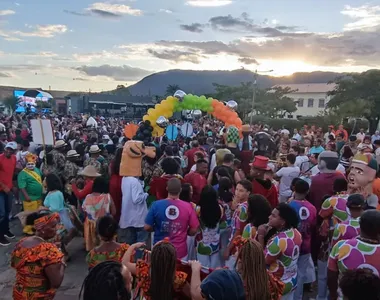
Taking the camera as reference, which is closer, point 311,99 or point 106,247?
point 106,247

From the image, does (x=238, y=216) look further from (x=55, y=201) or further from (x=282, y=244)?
(x=55, y=201)

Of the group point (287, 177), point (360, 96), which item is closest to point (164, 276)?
point (287, 177)

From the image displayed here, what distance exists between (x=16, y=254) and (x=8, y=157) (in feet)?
14.9

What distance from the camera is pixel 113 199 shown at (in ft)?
19.5

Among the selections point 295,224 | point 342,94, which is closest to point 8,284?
point 295,224

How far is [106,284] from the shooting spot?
239 centimetres

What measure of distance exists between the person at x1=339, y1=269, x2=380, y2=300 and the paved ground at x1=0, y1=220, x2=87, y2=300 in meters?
3.88

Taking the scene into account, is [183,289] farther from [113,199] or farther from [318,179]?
[318,179]

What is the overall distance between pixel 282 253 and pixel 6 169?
5415 millimetres

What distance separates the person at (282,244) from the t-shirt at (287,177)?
318 centimetres

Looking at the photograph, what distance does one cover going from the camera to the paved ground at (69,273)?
537 centimetres

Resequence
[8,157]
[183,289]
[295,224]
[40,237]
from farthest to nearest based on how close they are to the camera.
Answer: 1. [8,157]
2. [295,224]
3. [40,237]
4. [183,289]

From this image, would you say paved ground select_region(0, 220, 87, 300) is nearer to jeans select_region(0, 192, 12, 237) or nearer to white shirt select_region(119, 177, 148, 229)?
jeans select_region(0, 192, 12, 237)

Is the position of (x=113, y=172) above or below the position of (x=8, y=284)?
above
